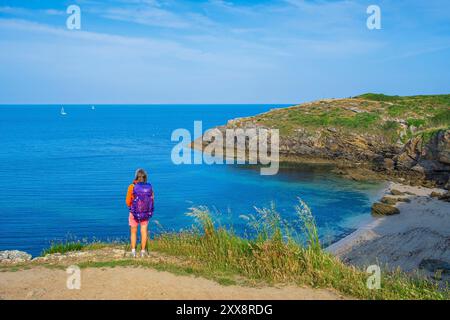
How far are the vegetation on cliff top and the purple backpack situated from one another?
48239 millimetres

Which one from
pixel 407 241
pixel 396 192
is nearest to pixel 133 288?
pixel 407 241

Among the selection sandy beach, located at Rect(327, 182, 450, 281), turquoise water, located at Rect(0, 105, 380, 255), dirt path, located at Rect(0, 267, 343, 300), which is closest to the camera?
dirt path, located at Rect(0, 267, 343, 300)

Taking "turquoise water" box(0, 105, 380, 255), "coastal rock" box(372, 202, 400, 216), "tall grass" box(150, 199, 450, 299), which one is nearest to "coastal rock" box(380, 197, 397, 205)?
"turquoise water" box(0, 105, 380, 255)

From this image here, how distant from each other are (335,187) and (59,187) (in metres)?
25.4

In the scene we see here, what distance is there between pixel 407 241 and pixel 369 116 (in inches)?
1654

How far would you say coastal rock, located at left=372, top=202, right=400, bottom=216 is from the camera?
2812cm

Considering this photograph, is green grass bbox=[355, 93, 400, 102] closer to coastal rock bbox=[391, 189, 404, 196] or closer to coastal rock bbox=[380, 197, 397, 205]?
coastal rock bbox=[391, 189, 404, 196]

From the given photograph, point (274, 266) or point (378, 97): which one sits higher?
point (378, 97)

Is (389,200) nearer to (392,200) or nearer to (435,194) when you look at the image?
(392,200)

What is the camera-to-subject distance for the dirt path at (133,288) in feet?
28.3

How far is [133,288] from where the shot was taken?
8906 mm

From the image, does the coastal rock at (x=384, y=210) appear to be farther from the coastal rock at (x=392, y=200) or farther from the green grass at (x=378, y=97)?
the green grass at (x=378, y=97)
